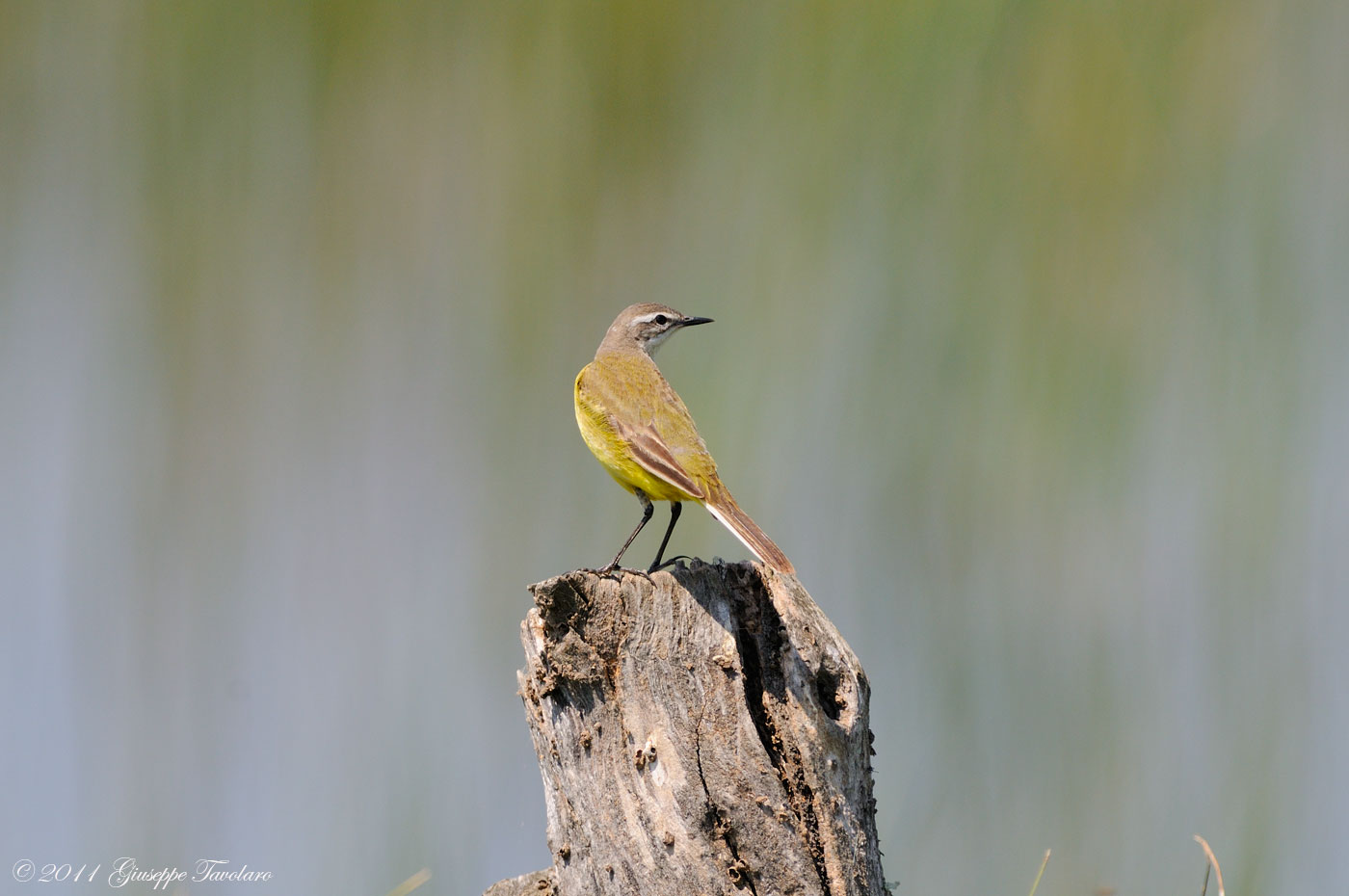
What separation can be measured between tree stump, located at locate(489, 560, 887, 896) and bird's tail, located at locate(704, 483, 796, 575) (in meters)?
0.22

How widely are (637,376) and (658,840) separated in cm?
233

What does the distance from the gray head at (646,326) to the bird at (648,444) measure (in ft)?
1.61

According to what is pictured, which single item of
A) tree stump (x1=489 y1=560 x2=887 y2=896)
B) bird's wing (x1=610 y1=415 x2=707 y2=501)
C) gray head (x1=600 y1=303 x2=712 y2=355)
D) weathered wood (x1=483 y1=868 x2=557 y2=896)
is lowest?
weathered wood (x1=483 y1=868 x2=557 y2=896)

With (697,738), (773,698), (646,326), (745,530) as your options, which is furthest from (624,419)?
(697,738)

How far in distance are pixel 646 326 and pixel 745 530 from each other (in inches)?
87.6

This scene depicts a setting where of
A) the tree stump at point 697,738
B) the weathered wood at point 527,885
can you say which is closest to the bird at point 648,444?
the tree stump at point 697,738

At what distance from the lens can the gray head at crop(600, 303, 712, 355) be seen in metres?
5.19

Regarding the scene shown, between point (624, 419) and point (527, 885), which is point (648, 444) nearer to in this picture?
point (624, 419)

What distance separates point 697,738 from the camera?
2.29 m

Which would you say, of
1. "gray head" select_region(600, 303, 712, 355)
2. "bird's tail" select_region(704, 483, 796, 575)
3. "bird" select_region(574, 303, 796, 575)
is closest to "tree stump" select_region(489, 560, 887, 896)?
"bird's tail" select_region(704, 483, 796, 575)

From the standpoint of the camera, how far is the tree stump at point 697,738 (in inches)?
87.7

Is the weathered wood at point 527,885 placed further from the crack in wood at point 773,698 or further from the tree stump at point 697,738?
the crack in wood at point 773,698

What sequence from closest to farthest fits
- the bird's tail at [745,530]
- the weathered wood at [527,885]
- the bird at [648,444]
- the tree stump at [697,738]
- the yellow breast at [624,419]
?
the tree stump at [697,738], the weathered wood at [527,885], the bird's tail at [745,530], the bird at [648,444], the yellow breast at [624,419]

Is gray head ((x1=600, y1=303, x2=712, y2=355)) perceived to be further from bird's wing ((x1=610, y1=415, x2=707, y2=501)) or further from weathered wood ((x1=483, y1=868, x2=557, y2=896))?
weathered wood ((x1=483, y1=868, x2=557, y2=896))
